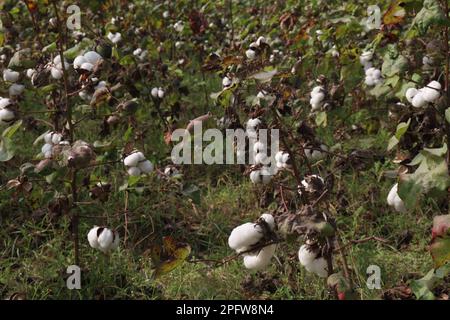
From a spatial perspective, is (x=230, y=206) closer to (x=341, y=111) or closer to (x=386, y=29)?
(x=341, y=111)

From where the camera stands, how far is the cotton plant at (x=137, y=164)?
72.6 inches

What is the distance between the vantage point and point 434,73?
1.91 m

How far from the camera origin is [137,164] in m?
1.89

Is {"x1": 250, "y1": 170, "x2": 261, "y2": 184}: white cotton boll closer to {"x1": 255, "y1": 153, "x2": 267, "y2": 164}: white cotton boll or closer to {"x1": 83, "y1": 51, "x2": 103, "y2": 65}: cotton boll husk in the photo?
{"x1": 255, "y1": 153, "x2": 267, "y2": 164}: white cotton boll

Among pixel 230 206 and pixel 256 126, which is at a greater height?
pixel 256 126

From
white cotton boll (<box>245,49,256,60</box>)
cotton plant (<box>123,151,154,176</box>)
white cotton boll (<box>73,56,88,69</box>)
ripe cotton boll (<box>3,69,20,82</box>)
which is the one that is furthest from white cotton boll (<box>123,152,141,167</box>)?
ripe cotton boll (<box>3,69,20,82</box>)

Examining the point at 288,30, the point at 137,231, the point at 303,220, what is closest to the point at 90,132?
Answer: the point at 137,231

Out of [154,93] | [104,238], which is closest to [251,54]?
[104,238]

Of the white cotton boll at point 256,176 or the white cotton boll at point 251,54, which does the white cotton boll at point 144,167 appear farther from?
the white cotton boll at point 251,54

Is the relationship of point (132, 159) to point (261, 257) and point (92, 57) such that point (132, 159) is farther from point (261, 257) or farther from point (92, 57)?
point (261, 257)

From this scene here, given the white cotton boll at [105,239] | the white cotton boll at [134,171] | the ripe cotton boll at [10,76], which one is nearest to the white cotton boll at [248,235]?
the white cotton boll at [105,239]

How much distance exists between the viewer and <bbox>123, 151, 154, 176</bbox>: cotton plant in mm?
1845

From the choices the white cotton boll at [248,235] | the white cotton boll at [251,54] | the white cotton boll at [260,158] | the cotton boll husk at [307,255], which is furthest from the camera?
the white cotton boll at [251,54]

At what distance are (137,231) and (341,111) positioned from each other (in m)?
1.07
